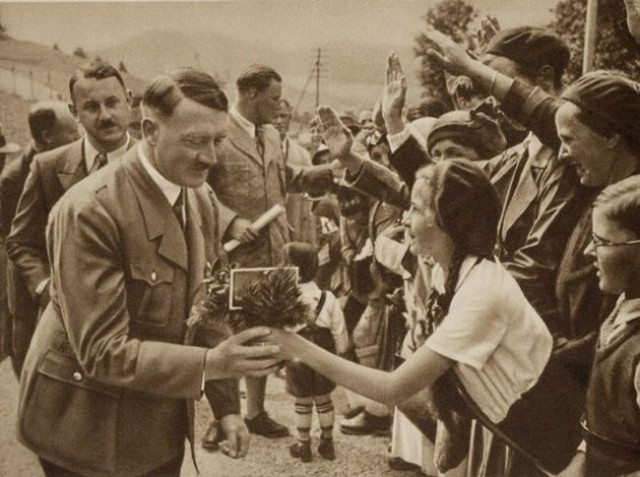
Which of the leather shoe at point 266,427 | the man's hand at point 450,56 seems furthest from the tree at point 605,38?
the leather shoe at point 266,427

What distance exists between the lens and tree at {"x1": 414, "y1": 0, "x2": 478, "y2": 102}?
2250 mm

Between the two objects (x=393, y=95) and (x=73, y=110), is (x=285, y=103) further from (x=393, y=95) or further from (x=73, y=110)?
(x=73, y=110)

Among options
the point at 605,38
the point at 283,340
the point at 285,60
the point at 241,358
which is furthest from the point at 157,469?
the point at 605,38

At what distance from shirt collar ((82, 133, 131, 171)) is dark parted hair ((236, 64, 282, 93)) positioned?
371 millimetres

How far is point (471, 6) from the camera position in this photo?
229 cm

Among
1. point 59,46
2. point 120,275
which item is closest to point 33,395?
point 120,275

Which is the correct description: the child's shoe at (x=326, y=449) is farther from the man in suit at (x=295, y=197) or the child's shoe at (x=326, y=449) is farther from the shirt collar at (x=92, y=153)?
the shirt collar at (x=92, y=153)

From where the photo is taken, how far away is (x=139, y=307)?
2.14m

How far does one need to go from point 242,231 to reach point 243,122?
1.03ft

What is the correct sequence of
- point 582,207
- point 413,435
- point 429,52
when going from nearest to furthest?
point 582,207 < point 429,52 < point 413,435

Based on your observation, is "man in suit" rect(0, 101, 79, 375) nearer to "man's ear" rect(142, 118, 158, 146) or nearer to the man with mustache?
the man with mustache

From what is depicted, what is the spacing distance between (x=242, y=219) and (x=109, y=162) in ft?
1.39

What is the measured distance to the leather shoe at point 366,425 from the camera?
2391 millimetres

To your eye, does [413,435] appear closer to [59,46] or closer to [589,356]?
[589,356]
